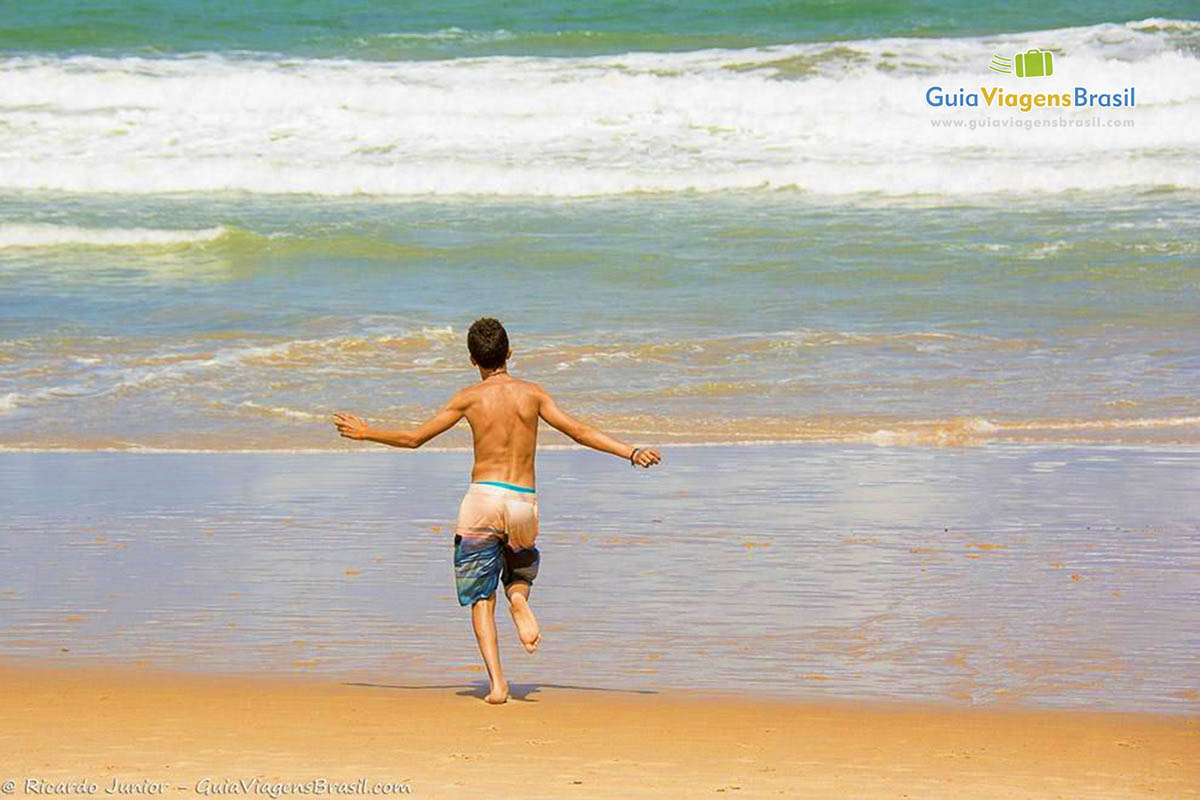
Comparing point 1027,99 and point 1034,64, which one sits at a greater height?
point 1034,64

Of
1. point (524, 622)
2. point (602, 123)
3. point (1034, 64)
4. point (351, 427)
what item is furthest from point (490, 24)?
point (524, 622)

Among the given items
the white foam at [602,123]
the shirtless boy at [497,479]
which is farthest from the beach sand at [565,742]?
the white foam at [602,123]

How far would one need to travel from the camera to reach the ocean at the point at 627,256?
8.45 metres

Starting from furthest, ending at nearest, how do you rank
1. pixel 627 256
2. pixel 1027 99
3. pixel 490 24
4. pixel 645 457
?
pixel 490 24
pixel 1027 99
pixel 627 256
pixel 645 457

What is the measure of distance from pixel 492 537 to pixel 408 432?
0.40 m

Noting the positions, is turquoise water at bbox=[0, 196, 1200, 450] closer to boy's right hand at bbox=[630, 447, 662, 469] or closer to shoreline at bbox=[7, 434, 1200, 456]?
shoreline at bbox=[7, 434, 1200, 456]

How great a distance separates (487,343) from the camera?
17.7 feet

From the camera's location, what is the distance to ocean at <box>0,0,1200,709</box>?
8.45m

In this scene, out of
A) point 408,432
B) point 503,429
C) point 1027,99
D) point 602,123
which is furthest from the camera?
point 1027,99

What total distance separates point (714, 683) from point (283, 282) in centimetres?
1156

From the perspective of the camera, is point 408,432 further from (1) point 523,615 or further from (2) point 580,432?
(1) point 523,615

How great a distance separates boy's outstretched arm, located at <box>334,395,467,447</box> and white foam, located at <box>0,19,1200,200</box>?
15.1 metres

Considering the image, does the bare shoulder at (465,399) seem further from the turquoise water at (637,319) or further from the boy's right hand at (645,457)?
the turquoise water at (637,319)

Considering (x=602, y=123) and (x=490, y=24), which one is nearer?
(x=602, y=123)
